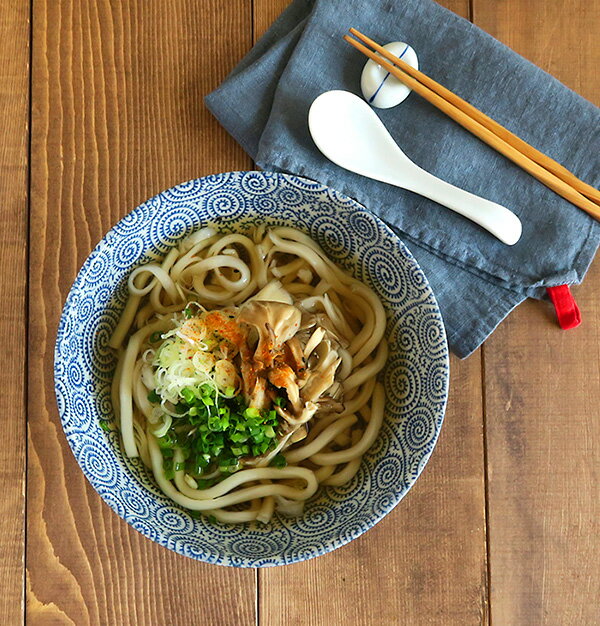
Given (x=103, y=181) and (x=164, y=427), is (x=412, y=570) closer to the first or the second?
(x=164, y=427)

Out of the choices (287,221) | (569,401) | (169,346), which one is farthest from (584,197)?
(169,346)

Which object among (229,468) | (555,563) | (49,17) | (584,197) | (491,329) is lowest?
(555,563)

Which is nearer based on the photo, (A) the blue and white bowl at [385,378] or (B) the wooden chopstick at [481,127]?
(A) the blue and white bowl at [385,378]

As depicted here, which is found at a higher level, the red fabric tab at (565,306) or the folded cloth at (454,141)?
the folded cloth at (454,141)

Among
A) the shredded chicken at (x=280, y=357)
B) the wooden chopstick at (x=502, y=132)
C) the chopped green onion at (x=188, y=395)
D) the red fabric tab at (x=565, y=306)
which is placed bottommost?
the chopped green onion at (x=188, y=395)

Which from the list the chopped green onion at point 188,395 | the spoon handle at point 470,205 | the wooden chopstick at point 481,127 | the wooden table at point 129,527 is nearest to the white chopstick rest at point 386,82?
the wooden chopstick at point 481,127

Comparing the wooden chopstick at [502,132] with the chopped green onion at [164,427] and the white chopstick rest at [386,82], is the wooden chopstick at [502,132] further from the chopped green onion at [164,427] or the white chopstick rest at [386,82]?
the chopped green onion at [164,427]

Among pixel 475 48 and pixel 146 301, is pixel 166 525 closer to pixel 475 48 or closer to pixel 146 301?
pixel 146 301

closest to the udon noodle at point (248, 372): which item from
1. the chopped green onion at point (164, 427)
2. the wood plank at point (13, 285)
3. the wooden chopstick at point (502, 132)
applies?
the chopped green onion at point (164, 427)
